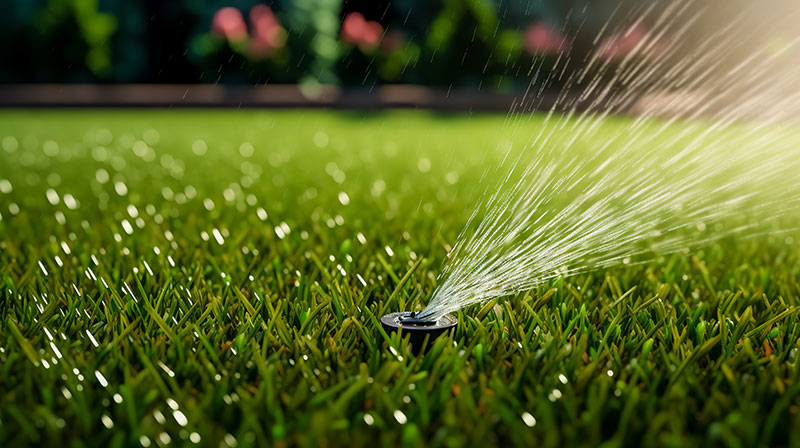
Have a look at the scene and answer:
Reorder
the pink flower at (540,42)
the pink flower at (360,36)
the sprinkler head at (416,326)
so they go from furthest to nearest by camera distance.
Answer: the pink flower at (360,36) → the pink flower at (540,42) → the sprinkler head at (416,326)

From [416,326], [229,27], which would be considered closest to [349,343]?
[416,326]

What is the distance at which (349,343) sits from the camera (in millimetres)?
1886

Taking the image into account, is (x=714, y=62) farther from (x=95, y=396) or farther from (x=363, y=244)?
(x=95, y=396)

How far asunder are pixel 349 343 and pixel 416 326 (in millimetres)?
177

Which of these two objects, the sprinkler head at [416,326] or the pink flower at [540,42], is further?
the pink flower at [540,42]

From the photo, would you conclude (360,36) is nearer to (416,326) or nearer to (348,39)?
(348,39)

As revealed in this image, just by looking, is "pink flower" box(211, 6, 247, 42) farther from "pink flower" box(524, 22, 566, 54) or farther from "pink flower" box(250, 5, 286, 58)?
"pink flower" box(524, 22, 566, 54)

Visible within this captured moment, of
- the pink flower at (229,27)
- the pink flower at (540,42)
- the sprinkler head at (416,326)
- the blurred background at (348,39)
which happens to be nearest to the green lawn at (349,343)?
the sprinkler head at (416,326)

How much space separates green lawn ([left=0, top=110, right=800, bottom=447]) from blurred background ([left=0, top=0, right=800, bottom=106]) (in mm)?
11853

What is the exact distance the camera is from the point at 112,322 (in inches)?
79.8

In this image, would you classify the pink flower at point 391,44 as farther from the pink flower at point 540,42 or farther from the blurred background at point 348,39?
the pink flower at point 540,42

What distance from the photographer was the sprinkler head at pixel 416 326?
5.96 ft

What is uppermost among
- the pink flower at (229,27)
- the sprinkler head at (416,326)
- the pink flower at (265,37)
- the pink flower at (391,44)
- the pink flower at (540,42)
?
the pink flower at (229,27)

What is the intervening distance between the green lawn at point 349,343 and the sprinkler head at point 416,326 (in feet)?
0.16
